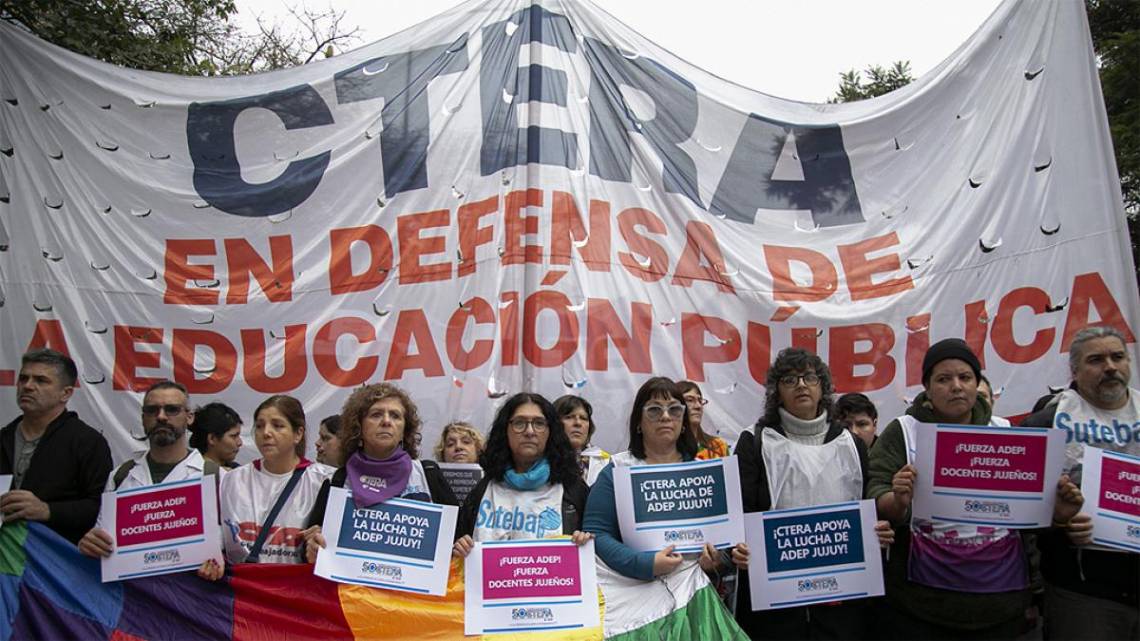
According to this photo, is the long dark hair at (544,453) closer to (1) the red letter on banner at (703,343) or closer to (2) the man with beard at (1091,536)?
(2) the man with beard at (1091,536)

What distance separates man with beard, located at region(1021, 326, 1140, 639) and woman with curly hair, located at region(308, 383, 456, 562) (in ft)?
7.58

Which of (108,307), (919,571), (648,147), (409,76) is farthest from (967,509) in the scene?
(108,307)

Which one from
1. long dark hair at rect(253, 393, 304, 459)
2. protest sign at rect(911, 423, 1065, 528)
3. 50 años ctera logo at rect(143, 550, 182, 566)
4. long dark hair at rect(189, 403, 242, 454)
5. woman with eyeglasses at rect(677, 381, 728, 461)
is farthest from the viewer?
long dark hair at rect(189, 403, 242, 454)

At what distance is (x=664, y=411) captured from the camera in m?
3.74

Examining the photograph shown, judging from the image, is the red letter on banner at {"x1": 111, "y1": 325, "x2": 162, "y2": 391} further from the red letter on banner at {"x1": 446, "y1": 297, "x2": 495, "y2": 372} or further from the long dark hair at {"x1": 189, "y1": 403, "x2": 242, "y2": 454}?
the red letter on banner at {"x1": 446, "y1": 297, "x2": 495, "y2": 372}

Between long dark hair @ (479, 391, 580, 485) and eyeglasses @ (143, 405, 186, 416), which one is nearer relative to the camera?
long dark hair @ (479, 391, 580, 485)

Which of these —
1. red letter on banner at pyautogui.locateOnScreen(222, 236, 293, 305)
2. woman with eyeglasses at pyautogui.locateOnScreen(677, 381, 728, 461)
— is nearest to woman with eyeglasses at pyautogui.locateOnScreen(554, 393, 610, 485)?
woman with eyeglasses at pyautogui.locateOnScreen(677, 381, 728, 461)

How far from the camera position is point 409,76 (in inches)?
238

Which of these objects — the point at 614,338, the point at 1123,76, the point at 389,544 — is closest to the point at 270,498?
the point at 389,544

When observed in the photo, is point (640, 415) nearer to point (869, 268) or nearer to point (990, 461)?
point (990, 461)

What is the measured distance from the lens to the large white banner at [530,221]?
18.0 feet

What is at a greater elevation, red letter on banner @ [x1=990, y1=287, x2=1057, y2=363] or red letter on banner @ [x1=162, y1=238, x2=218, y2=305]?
red letter on banner @ [x1=162, y1=238, x2=218, y2=305]

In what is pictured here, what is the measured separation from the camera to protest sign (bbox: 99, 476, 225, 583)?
352cm

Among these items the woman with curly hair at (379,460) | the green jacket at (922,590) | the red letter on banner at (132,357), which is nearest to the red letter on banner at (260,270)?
the red letter on banner at (132,357)
